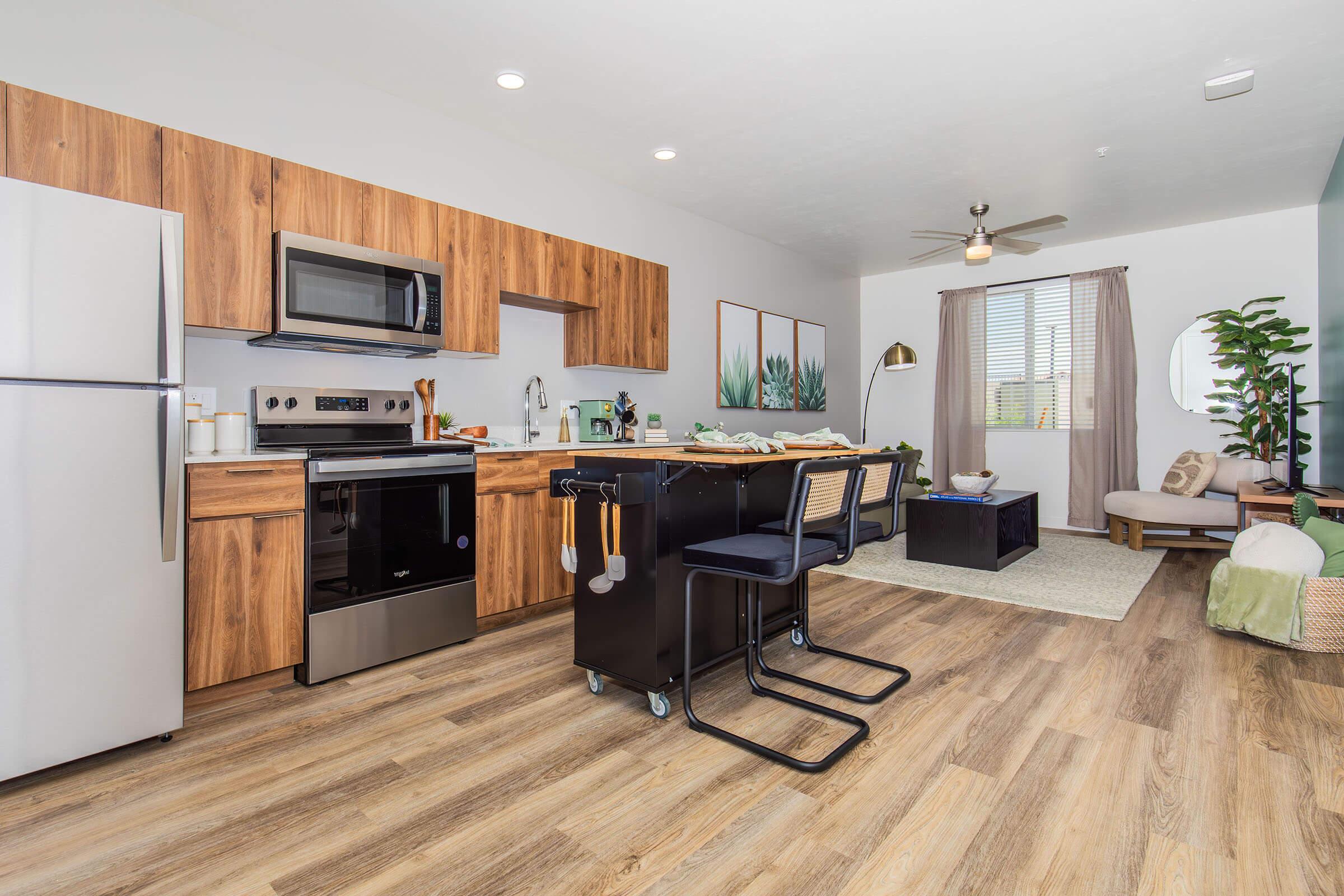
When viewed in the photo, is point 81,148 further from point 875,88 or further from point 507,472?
point 875,88

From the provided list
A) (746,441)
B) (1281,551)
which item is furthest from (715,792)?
(1281,551)

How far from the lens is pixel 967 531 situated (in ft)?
14.9

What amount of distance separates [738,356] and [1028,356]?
9.99 feet

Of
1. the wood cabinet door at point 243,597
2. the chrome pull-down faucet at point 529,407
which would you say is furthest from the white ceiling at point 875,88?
the wood cabinet door at point 243,597

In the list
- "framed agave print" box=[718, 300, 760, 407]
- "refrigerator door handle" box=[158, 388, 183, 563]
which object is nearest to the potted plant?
"framed agave print" box=[718, 300, 760, 407]

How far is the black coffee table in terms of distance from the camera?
14.6 feet

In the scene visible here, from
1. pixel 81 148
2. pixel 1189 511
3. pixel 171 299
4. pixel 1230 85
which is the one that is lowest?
pixel 1189 511

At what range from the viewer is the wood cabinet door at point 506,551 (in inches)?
125

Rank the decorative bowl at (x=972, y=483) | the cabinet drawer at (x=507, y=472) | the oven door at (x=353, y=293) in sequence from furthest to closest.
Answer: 1. the decorative bowl at (x=972, y=483)
2. the cabinet drawer at (x=507, y=472)
3. the oven door at (x=353, y=293)

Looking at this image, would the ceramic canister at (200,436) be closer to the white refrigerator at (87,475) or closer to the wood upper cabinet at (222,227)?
the wood upper cabinet at (222,227)

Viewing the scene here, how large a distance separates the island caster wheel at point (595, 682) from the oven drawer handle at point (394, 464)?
1.15m

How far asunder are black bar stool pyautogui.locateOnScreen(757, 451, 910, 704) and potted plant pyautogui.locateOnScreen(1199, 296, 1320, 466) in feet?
14.0

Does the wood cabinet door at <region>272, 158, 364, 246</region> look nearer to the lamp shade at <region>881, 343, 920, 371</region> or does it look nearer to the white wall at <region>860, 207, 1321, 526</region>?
the lamp shade at <region>881, 343, 920, 371</region>

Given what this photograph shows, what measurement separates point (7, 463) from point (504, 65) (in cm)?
245
